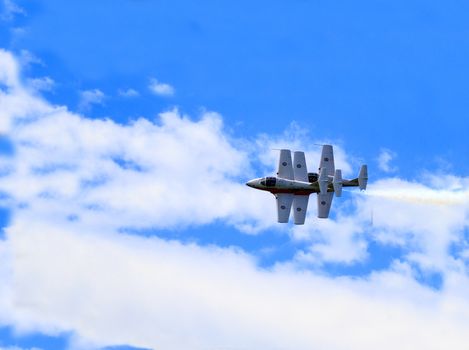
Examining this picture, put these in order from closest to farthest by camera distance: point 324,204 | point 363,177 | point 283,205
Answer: point 363,177 < point 324,204 < point 283,205

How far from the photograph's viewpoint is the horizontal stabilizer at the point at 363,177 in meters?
138

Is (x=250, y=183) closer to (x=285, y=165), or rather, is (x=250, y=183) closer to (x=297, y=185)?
(x=285, y=165)

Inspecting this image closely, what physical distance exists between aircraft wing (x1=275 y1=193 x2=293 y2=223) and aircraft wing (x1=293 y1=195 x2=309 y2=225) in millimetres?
886

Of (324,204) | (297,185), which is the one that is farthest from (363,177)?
(297,185)

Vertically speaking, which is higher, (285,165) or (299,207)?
(285,165)

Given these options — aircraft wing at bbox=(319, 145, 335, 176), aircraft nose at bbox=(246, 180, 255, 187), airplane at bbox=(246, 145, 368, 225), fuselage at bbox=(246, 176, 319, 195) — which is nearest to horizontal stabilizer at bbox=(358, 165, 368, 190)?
airplane at bbox=(246, 145, 368, 225)

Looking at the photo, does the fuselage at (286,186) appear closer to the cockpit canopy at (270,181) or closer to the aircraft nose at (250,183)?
the cockpit canopy at (270,181)

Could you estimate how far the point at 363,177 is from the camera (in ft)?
453

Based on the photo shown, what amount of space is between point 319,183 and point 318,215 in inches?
233

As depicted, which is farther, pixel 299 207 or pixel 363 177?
pixel 299 207

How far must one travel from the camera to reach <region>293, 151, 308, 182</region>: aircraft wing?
469 feet

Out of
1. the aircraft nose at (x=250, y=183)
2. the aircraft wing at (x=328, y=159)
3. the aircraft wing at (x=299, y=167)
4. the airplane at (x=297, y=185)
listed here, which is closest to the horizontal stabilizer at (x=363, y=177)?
the airplane at (x=297, y=185)

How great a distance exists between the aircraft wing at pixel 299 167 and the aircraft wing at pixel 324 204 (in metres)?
4.32

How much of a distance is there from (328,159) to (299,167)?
4888 millimetres
